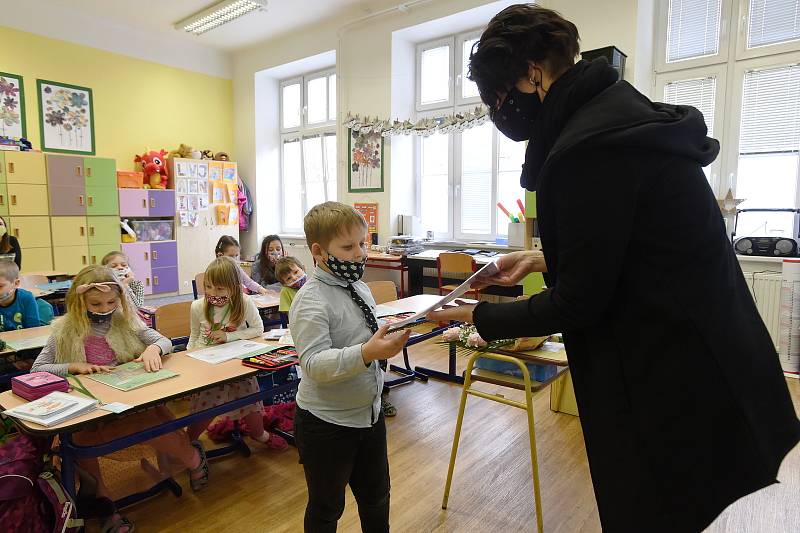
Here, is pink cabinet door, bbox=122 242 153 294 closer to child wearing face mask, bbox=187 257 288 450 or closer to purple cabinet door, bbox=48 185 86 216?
purple cabinet door, bbox=48 185 86 216

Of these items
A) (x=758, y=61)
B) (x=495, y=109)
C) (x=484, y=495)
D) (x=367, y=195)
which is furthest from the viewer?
(x=367, y=195)

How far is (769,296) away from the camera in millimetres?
3975

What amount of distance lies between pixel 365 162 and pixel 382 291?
3095 millimetres

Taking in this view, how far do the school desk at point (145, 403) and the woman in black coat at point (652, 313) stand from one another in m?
1.41

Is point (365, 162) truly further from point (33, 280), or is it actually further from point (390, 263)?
point (33, 280)

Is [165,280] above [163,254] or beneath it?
beneath

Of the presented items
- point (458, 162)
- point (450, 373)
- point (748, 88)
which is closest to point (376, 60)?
point (458, 162)

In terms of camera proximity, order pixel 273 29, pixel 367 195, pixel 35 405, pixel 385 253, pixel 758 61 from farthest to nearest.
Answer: pixel 273 29 → pixel 367 195 → pixel 385 253 → pixel 758 61 → pixel 35 405

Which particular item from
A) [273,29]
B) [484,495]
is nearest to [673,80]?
[484,495]

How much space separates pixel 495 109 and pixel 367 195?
214 inches

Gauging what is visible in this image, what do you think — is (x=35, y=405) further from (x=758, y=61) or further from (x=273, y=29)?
(x=273, y=29)

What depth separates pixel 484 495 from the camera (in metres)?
2.25

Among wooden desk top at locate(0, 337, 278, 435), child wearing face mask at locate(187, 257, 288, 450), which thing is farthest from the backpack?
child wearing face mask at locate(187, 257, 288, 450)

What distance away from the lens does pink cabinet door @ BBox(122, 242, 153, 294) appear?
6.44 m
